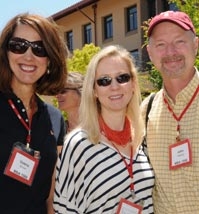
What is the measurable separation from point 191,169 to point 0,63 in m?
1.55

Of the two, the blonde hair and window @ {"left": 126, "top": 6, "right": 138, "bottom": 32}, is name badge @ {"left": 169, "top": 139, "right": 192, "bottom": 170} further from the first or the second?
window @ {"left": 126, "top": 6, "right": 138, "bottom": 32}

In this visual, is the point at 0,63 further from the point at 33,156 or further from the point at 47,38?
the point at 33,156

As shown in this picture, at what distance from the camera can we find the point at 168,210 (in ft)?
11.8

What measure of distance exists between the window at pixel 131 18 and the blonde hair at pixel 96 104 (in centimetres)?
2239

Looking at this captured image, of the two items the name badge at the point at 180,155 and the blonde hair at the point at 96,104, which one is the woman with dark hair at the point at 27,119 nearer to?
the blonde hair at the point at 96,104

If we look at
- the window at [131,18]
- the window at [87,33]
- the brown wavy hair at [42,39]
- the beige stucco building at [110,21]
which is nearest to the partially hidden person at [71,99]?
the brown wavy hair at [42,39]

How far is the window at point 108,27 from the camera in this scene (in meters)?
27.7

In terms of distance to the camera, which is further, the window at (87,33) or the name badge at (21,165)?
the window at (87,33)

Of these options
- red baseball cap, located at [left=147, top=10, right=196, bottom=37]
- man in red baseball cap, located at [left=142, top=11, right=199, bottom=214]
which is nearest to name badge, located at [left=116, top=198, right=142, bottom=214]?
man in red baseball cap, located at [left=142, top=11, right=199, bottom=214]

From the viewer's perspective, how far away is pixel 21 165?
354cm

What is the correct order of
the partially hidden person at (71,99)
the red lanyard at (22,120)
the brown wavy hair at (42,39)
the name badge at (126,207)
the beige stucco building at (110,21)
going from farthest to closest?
1. the beige stucco building at (110,21)
2. the partially hidden person at (71,99)
3. the brown wavy hair at (42,39)
4. the red lanyard at (22,120)
5. the name badge at (126,207)

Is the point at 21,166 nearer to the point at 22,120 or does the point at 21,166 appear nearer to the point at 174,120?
the point at 22,120

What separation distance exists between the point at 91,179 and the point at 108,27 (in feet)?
81.6

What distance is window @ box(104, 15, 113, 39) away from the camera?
27.7m
